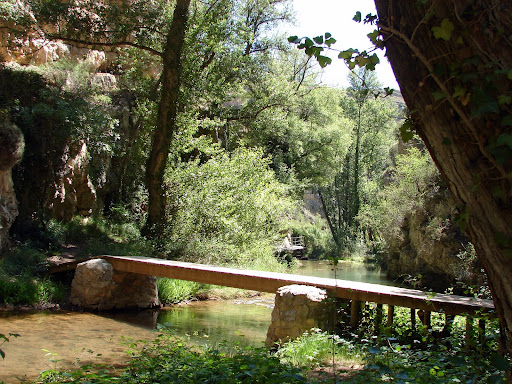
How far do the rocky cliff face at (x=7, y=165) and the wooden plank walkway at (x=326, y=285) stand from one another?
111 inches

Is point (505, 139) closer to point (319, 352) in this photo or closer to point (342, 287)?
point (319, 352)

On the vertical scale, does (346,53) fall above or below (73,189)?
above

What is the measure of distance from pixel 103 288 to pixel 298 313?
4.86 meters

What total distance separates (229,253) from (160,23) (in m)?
7.73

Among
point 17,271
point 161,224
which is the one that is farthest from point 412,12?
point 161,224

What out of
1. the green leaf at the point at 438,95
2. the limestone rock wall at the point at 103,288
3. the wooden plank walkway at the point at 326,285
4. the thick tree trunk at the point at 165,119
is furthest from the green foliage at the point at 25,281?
the green leaf at the point at 438,95

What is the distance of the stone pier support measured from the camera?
5926 mm

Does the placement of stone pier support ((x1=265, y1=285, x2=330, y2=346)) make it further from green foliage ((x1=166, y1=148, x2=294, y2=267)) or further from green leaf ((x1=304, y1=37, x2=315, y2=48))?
green foliage ((x1=166, y1=148, x2=294, y2=267))

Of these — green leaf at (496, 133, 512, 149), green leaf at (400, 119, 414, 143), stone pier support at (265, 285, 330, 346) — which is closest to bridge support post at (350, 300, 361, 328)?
stone pier support at (265, 285, 330, 346)

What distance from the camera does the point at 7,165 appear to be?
1014 cm

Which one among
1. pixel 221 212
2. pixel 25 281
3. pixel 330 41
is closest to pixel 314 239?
pixel 221 212

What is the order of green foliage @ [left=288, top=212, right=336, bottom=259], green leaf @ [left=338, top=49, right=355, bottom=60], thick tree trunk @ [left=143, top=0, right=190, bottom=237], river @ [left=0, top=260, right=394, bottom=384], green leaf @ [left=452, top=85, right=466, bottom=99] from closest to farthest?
green leaf @ [left=452, top=85, right=466, bottom=99]
green leaf @ [left=338, top=49, right=355, bottom=60]
river @ [left=0, top=260, right=394, bottom=384]
thick tree trunk @ [left=143, top=0, right=190, bottom=237]
green foliage @ [left=288, top=212, right=336, bottom=259]

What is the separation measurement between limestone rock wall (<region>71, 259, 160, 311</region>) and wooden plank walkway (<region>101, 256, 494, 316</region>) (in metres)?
0.28

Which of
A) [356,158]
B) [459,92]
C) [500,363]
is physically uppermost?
[356,158]
